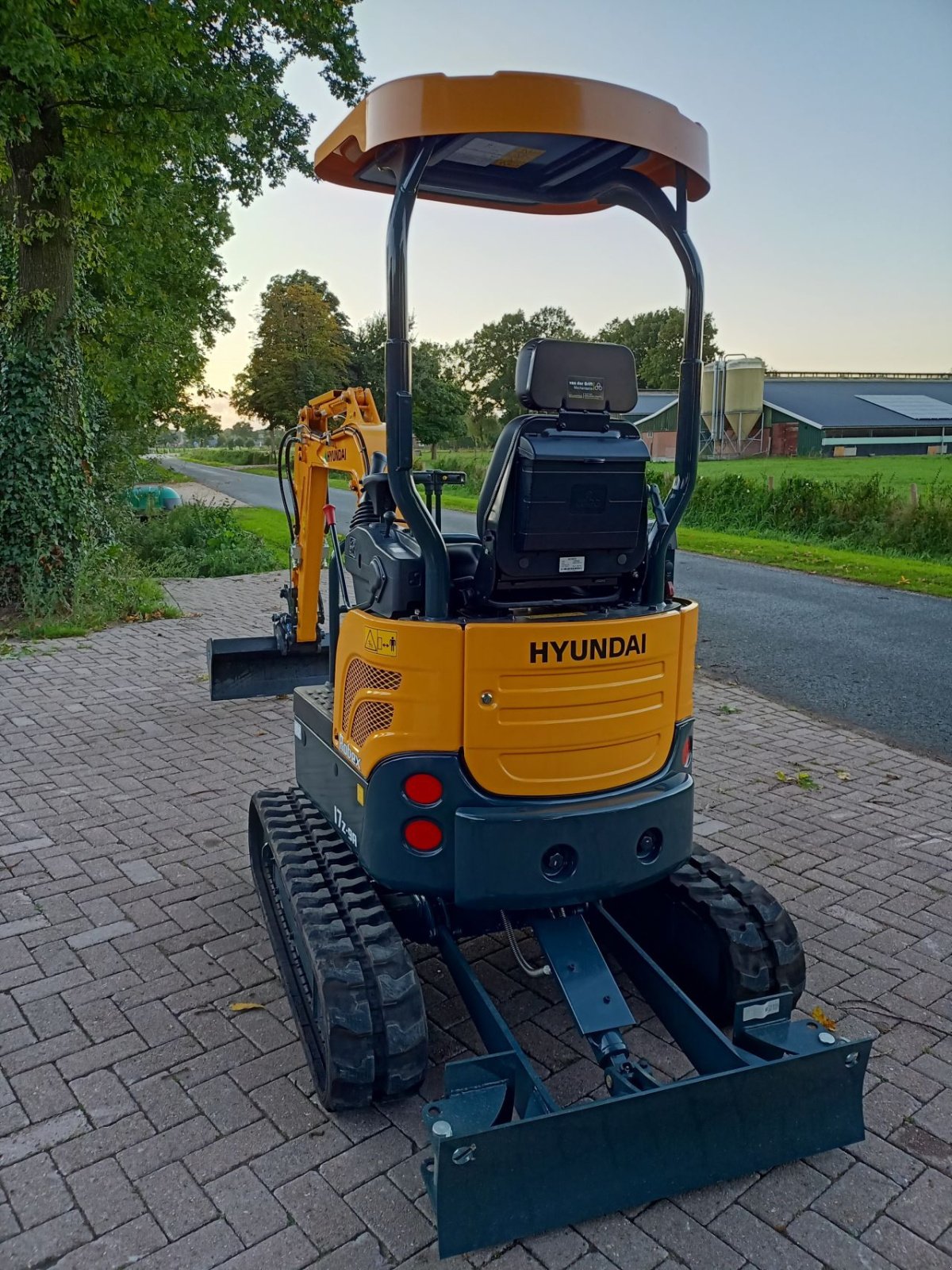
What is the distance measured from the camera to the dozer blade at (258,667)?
800 centimetres

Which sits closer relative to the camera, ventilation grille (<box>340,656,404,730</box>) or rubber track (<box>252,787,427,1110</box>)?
rubber track (<box>252,787,427,1110</box>)

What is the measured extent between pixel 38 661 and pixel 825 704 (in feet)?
22.9

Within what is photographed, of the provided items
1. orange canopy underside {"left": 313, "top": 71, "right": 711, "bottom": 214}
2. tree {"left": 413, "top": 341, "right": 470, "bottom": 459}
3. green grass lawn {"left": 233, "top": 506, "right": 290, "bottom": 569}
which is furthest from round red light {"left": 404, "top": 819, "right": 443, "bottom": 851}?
tree {"left": 413, "top": 341, "right": 470, "bottom": 459}

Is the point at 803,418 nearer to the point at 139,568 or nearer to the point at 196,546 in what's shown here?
the point at 196,546

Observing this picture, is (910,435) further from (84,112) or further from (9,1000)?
(9,1000)

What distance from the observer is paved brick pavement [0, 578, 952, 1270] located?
2.78 m

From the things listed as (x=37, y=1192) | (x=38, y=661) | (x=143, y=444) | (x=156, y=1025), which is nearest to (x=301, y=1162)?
(x=37, y=1192)

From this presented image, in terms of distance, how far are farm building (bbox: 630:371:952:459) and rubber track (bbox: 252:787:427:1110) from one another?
44.9m

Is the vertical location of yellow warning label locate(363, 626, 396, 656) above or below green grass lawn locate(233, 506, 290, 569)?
above

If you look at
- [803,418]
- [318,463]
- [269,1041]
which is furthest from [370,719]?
[803,418]

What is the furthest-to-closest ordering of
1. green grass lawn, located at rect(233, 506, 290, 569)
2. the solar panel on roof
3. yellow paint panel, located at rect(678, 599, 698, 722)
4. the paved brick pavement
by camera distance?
the solar panel on roof, green grass lawn, located at rect(233, 506, 290, 569), yellow paint panel, located at rect(678, 599, 698, 722), the paved brick pavement

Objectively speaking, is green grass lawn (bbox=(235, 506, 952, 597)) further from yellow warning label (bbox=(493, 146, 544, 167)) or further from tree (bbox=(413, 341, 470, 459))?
yellow warning label (bbox=(493, 146, 544, 167))

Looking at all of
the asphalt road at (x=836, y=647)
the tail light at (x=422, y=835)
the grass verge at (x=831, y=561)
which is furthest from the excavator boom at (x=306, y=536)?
the grass verge at (x=831, y=561)

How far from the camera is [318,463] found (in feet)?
20.7
